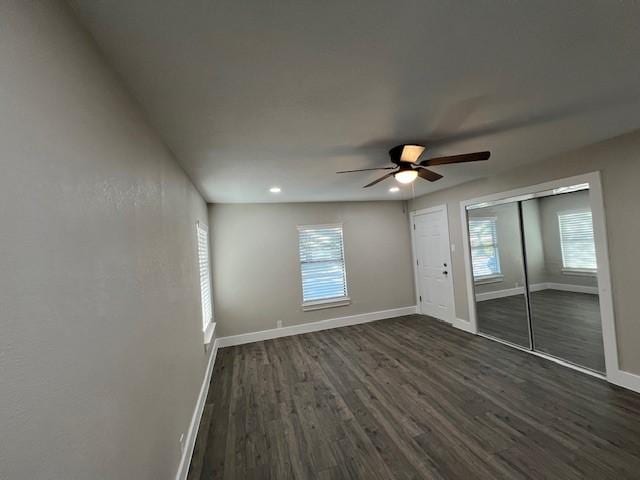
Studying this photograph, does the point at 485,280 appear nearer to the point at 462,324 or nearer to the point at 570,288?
the point at 462,324

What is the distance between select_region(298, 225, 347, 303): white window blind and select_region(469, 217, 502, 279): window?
2172mm

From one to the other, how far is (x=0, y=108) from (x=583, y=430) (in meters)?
3.50

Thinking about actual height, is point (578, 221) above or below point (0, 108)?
below

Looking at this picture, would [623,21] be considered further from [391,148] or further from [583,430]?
[583,430]

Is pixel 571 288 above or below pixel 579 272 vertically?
below

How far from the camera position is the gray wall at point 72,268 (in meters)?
0.59

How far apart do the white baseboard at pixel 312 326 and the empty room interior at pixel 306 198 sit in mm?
125

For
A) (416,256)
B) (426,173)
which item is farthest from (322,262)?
(426,173)

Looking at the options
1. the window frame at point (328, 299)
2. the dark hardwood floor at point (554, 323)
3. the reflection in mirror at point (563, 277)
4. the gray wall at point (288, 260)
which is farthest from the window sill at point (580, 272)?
the window frame at point (328, 299)

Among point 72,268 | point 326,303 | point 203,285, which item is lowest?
point 326,303

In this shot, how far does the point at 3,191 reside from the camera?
1.89ft

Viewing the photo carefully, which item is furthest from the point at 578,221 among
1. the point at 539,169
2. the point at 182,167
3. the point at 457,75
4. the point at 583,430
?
the point at 182,167

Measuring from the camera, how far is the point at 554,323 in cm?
367

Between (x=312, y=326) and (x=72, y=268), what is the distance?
4225 mm
